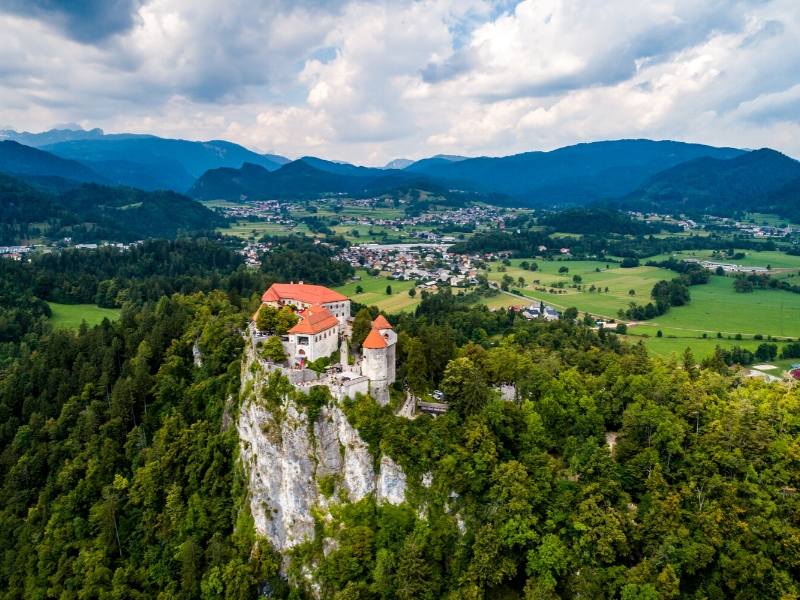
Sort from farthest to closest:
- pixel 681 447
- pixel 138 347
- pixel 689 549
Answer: pixel 138 347 < pixel 681 447 < pixel 689 549

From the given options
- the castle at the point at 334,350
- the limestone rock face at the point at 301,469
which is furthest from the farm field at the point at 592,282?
the limestone rock face at the point at 301,469

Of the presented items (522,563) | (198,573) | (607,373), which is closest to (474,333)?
(607,373)

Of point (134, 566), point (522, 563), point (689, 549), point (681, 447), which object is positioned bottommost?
point (134, 566)

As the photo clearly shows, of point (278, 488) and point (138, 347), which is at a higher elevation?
point (138, 347)

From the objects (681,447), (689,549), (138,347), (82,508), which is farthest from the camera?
(138,347)

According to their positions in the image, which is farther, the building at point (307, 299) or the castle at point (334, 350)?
the building at point (307, 299)

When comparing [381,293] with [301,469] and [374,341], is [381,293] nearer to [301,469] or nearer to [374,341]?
[374,341]

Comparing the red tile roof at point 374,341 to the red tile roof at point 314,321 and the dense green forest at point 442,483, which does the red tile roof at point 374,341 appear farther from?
the red tile roof at point 314,321

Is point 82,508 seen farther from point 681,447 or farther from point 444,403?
point 681,447
